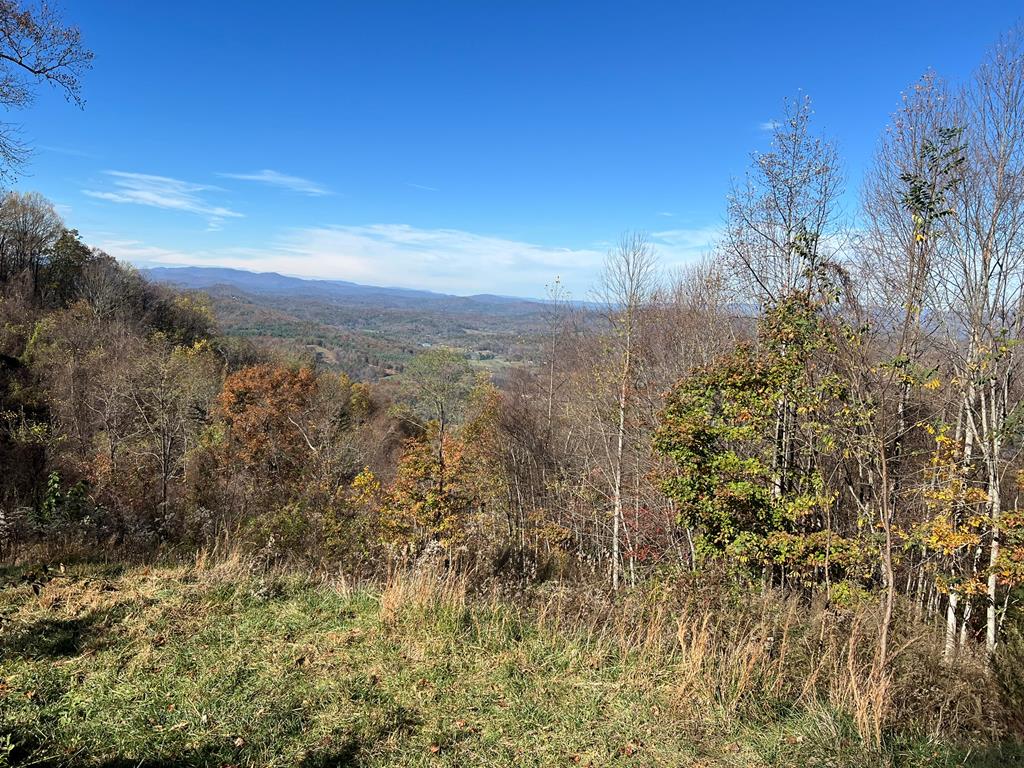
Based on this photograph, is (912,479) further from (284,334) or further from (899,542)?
(284,334)

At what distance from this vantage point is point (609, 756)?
3.32 m

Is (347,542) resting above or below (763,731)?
below

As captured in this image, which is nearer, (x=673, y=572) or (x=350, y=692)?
(x=350, y=692)

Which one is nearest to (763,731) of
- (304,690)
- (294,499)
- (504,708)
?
(504,708)

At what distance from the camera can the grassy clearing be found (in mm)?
3201

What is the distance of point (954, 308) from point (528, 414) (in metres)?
18.2

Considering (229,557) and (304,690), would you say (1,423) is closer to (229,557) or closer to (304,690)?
(229,557)

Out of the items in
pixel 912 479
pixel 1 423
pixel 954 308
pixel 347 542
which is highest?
pixel 954 308

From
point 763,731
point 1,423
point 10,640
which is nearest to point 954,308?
point 763,731

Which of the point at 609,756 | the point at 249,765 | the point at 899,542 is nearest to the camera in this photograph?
the point at 249,765

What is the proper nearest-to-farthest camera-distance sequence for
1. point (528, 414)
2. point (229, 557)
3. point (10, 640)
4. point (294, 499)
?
point (10, 640) < point (229, 557) < point (294, 499) < point (528, 414)

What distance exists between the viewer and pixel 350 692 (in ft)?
12.4

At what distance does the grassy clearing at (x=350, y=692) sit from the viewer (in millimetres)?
3201

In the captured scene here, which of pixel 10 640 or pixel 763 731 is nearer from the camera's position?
pixel 763 731
